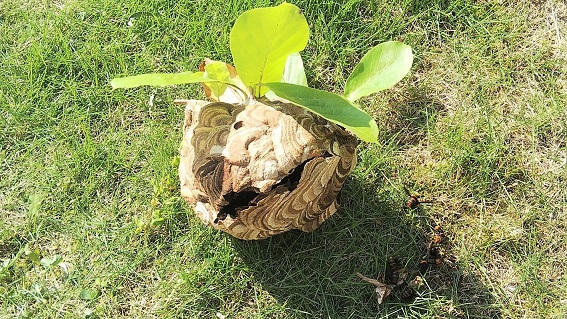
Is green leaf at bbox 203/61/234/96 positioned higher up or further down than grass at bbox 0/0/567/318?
higher up

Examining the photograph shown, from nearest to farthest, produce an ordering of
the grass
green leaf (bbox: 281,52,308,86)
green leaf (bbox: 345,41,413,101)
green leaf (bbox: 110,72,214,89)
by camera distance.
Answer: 1. green leaf (bbox: 110,72,214,89)
2. green leaf (bbox: 345,41,413,101)
3. green leaf (bbox: 281,52,308,86)
4. the grass

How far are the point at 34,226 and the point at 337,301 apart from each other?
1.19 metres

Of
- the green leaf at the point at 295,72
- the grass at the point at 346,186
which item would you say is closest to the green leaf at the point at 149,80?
the green leaf at the point at 295,72

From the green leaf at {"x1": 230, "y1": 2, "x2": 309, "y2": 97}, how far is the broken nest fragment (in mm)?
106

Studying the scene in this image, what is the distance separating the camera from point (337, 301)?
234 centimetres

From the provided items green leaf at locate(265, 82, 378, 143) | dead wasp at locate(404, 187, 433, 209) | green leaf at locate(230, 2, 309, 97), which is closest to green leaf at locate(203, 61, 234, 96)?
green leaf at locate(230, 2, 309, 97)

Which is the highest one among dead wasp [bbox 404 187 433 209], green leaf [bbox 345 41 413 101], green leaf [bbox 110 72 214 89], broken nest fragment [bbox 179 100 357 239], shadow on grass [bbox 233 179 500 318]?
green leaf [bbox 110 72 214 89]

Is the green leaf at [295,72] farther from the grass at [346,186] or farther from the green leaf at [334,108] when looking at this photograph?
the green leaf at [334,108]

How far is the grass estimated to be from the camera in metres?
2.36

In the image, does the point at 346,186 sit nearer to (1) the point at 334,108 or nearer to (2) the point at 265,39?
(1) the point at 334,108

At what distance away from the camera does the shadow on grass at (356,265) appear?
2.32 meters

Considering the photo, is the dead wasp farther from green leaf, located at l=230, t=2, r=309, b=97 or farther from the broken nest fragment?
green leaf, located at l=230, t=2, r=309, b=97

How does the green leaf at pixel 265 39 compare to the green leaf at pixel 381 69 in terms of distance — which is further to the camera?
the green leaf at pixel 381 69

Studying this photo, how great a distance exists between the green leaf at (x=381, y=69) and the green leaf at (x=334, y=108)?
0.87 ft
